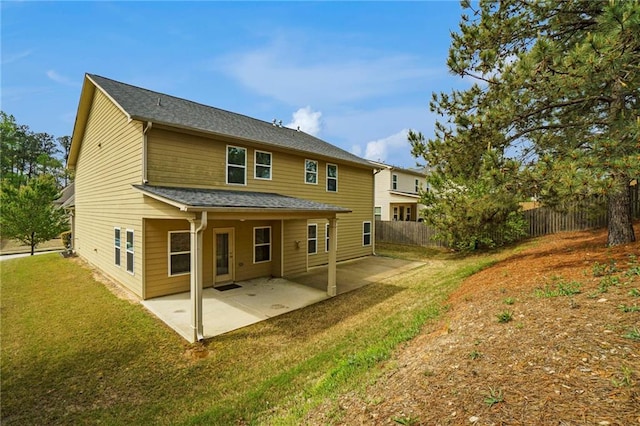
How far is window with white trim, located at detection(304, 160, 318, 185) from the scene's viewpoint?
491 inches

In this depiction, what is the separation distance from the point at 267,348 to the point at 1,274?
46.6 feet

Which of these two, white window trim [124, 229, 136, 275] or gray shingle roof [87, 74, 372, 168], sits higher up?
gray shingle roof [87, 74, 372, 168]

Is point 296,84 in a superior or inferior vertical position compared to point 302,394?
superior

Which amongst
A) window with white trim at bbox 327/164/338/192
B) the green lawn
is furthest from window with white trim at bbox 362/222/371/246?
the green lawn

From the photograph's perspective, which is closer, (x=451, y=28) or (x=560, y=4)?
(x=560, y=4)

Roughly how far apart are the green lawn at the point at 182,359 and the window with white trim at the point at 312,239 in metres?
4.22

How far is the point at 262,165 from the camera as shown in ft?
35.6

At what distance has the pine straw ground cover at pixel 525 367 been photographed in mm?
2238

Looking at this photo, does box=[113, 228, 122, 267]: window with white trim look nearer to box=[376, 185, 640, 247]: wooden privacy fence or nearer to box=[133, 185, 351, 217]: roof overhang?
box=[133, 185, 351, 217]: roof overhang

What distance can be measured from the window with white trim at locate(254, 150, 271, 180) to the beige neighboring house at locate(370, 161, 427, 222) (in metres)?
13.0

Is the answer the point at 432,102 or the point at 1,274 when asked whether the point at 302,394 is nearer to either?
the point at 432,102

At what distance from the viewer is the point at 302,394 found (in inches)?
157

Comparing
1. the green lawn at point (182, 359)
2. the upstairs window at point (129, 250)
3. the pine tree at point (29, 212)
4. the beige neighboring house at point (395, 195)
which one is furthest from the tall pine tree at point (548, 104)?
the pine tree at point (29, 212)

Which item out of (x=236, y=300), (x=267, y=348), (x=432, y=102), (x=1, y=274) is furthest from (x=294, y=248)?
(x=1, y=274)
